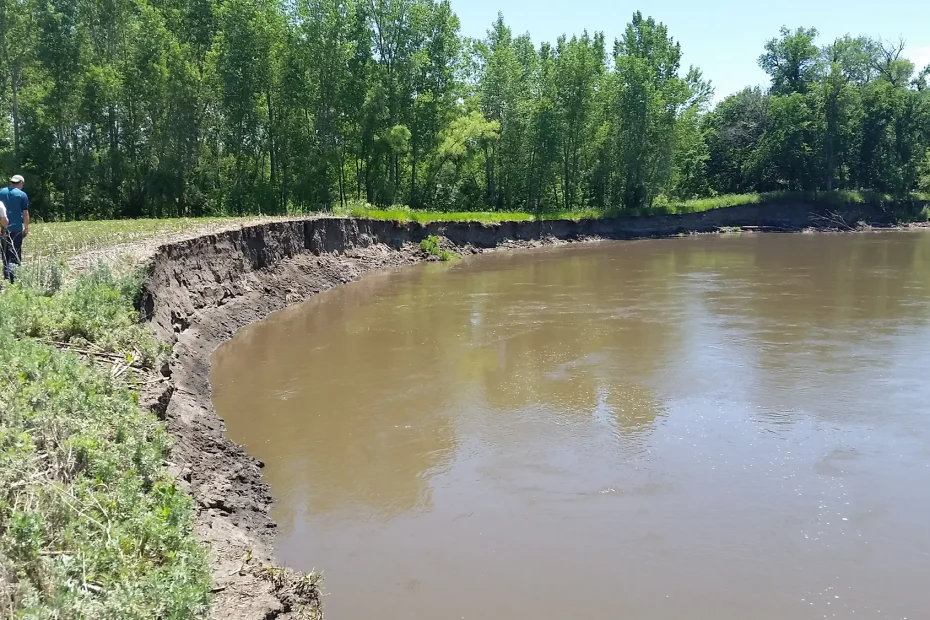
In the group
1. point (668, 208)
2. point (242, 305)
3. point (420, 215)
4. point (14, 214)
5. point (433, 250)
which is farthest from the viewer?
point (668, 208)

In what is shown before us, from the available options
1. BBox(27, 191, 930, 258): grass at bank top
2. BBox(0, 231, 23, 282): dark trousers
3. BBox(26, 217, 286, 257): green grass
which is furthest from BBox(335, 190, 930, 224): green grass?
BBox(0, 231, 23, 282): dark trousers

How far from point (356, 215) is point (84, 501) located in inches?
1073

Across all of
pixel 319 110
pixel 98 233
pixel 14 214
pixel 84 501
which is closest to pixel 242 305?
pixel 98 233

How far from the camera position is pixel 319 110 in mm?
37344

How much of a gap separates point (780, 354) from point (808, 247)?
29.7 m

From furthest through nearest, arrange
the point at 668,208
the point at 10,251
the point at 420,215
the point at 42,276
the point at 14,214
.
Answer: the point at 668,208 → the point at 420,215 → the point at 10,251 → the point at 14,214 → the point at 42,276

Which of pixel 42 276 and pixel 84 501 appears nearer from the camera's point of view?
pixel 84 501

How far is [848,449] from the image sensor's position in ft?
34.2

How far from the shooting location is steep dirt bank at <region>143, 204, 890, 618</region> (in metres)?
6.59

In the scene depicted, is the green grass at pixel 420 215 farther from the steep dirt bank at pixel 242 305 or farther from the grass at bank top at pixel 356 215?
the steep dirt bank at pixel 242 305

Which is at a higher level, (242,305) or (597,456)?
(242,305)

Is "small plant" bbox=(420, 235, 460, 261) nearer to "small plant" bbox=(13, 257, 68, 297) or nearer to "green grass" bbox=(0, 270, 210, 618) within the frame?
"small plant" bbox=(13, 257, 68, 297)

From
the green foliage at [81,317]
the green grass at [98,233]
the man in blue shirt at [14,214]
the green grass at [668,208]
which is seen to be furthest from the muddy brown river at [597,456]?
the green grass at [668,208]

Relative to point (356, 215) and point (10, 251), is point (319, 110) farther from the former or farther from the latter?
point (10, 251)
